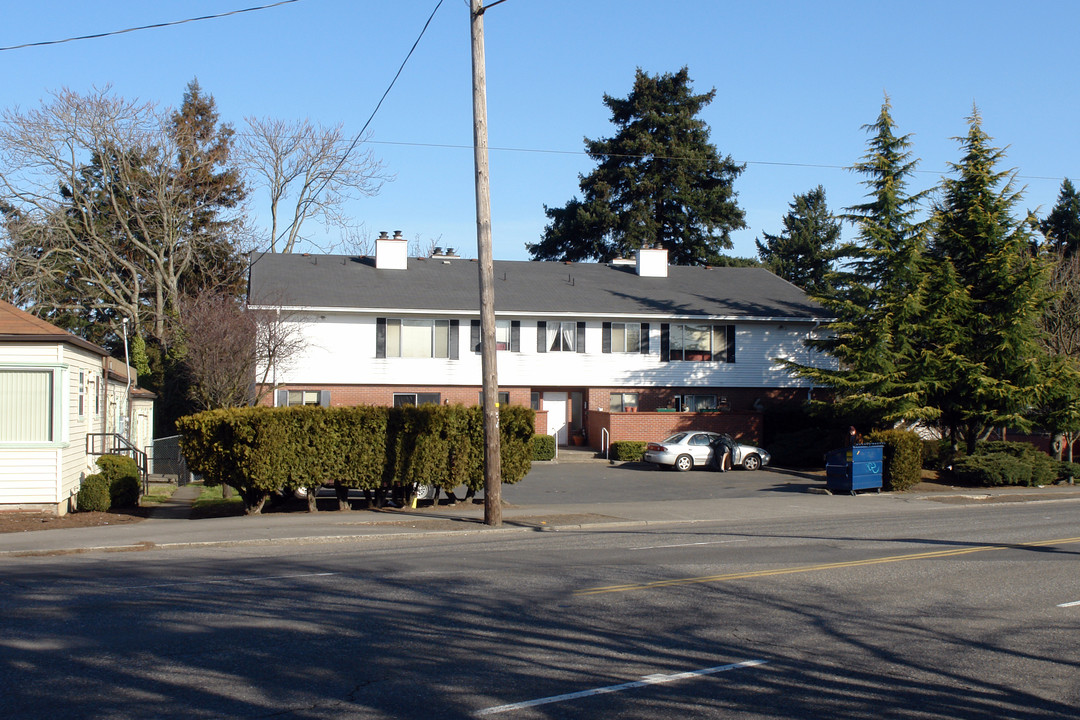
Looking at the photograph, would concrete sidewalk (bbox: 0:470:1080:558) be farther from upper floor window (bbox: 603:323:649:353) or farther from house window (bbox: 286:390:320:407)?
upper floor window (bbox: 603:323:649:353)

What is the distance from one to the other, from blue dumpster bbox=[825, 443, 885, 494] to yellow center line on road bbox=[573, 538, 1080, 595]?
10.3 metres

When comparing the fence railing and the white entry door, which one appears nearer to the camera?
the fence railing

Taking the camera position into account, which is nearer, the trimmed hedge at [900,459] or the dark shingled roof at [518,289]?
the trimmed hedge at [900,459]

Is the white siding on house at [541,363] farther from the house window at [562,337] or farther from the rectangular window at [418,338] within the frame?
the rectangular window at [418,338]

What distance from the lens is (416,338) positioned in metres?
36.6

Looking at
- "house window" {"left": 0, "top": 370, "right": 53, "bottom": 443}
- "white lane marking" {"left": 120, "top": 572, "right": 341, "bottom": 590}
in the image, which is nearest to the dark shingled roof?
"house window" {"left": 0, "top": 370, "right": 53, "bottom": 443}

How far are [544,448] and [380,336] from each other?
781 centimetres

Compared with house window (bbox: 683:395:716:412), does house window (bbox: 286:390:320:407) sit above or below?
above

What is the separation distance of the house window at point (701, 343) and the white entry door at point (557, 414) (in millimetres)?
4968

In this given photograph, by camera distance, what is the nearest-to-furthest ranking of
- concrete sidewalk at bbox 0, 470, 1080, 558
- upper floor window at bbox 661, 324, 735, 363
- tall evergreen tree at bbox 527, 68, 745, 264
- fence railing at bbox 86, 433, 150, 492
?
concrete sidewalk at bbox 0, 470, 1080, 558 < fence railing at bbox 86, 433, 150, 492 < upper floor window at bbox 661, 324, 735, 363 < tall evergreen tree at bbox 527, 68, 745, 264

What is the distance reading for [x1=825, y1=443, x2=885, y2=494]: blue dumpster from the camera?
25547 mm

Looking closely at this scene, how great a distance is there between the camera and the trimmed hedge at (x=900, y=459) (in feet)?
86.3

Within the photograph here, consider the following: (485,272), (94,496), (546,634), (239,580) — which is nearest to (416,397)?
(94,496)

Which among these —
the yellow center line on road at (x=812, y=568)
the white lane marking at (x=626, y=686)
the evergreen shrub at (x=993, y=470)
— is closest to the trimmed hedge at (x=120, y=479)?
the yellow center line on road at (x=812, y=568)
